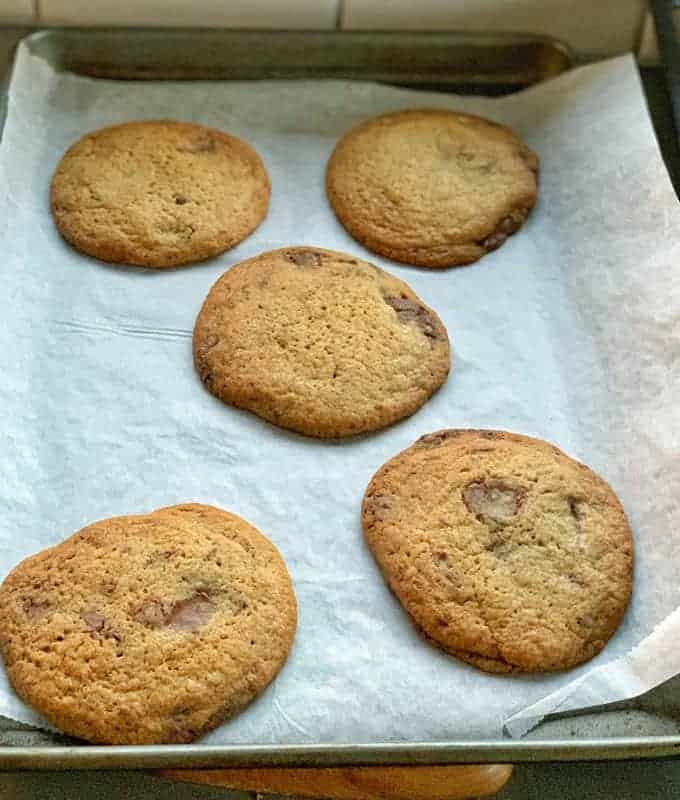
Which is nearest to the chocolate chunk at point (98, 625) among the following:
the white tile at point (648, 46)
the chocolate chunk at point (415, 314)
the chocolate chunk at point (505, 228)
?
the chocolate chunk at point (415, 314)

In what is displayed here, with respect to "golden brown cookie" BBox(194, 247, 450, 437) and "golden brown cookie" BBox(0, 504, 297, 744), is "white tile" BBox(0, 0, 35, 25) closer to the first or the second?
"golden brown cookie" BBox(194, 247, 450, 437)

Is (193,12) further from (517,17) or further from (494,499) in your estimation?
(494,499)

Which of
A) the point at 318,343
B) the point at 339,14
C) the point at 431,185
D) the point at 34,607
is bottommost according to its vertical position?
the point at 34,607

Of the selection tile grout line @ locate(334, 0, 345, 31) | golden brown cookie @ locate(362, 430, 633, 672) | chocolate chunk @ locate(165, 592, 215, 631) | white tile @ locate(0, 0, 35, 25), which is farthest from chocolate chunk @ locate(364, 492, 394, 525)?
white tile @ locate(0, 0, 35, 25)

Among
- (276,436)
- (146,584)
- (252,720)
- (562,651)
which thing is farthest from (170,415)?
(562,651)

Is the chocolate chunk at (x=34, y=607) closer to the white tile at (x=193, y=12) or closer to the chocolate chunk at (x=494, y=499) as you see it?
the chocolate chunk at (x=494, y=499)

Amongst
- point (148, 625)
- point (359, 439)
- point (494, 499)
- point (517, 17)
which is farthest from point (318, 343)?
point (517, 17)

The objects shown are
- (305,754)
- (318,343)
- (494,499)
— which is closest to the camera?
(305,754)
